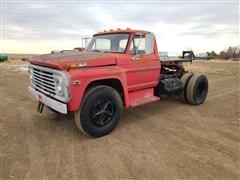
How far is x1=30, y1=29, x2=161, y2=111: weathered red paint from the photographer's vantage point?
386cm

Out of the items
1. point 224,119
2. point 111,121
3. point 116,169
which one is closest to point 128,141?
point 111,121

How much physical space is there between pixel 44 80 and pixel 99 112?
1.34m

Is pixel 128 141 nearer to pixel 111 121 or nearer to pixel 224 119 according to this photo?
pixel 111 121

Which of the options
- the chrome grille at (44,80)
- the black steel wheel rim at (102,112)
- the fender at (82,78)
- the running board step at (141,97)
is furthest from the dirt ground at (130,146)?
the chrome grille at (44,80)

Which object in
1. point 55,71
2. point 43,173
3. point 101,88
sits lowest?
point 43,173

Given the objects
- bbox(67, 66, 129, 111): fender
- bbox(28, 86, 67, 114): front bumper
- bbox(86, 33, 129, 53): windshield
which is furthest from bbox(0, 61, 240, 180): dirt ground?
bbox(86, 33, 129, 53): windshield

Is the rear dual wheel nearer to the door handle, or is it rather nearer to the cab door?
the cab door

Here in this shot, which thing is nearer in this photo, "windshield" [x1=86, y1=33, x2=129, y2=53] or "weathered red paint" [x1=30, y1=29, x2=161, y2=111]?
"weathered red paint" [x1=30, y1=29, x2=161, y2=111]

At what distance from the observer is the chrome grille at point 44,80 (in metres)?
4.18

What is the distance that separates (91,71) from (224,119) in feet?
12.0

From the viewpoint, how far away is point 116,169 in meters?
3.24

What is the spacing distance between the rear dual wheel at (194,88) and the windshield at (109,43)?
8.81 feet

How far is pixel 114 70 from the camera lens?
446 cm

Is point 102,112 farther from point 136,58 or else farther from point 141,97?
point 136,58
